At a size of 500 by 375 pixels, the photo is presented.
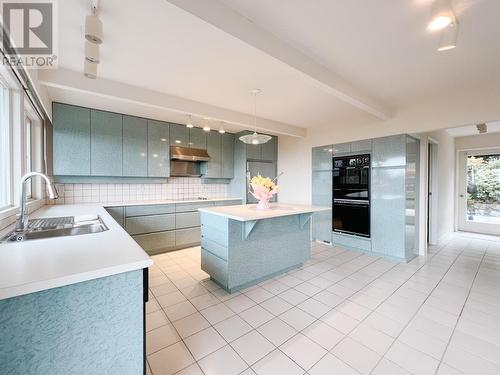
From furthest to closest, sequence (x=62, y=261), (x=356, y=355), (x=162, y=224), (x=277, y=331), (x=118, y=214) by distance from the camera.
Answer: (x=162, y=224) → (x=118, y=214) → (x=277, y=331) → (x=356, y=355) → (x=62, y=261)

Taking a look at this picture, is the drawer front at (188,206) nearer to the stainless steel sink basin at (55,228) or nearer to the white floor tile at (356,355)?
the stainless steel sink basin at (55,228)

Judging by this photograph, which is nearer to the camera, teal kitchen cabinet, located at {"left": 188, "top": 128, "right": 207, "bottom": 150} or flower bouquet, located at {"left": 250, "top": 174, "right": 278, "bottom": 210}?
flower bouquet, located at {"left": 250, "top": 174, "right": 278, "bottom": 210}

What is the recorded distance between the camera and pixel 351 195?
4117 millimetres

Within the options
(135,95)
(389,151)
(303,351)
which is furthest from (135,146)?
(389,151)

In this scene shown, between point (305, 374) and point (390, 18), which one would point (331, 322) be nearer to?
point (305, 374)

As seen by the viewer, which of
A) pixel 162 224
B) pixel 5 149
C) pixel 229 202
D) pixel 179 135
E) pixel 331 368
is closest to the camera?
pixel 331 368

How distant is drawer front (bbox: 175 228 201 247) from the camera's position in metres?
4.09

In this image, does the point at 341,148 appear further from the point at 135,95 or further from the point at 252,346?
the point at 252,346

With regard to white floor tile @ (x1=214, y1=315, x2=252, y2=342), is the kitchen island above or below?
above

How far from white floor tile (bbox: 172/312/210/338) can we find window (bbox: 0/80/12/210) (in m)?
1.91

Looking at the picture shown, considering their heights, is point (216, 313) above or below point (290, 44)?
below

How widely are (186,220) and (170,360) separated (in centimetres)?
273

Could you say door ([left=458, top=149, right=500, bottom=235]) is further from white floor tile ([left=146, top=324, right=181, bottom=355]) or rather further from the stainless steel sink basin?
the stainless steel sink basin

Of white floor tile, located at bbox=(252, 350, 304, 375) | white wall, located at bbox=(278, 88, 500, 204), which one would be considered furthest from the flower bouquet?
white wall, located at bbox=(278, 88, 500, 204)
